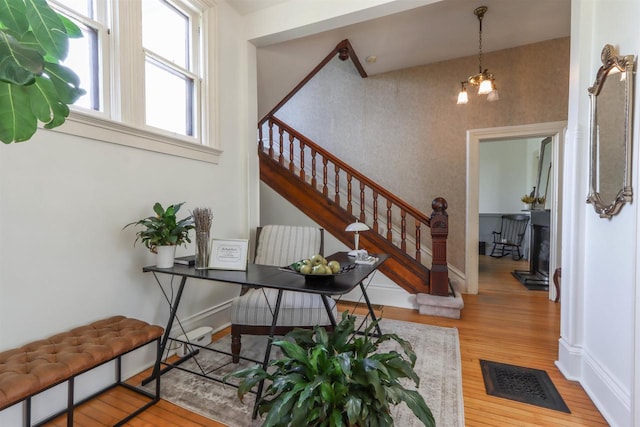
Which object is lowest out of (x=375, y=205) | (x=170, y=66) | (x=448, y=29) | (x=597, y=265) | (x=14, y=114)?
(x=597, y=265)

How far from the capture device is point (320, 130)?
16.5ft

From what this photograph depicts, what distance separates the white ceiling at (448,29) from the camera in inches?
116

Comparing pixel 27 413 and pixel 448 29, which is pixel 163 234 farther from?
pixel 448 29

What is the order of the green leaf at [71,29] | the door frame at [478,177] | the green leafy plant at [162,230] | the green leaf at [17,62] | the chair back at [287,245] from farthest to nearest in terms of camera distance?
the door frame at [478,177]
the chair back at [287,245]
the green leafy plant at [162,230]
the green leaf at [71,29]
the green leaf at [17,62]

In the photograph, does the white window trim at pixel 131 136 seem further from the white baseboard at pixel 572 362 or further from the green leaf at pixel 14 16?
the white baseboard at pixel 572 362

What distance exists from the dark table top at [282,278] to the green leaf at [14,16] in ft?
4.12

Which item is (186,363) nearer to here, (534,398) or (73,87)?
(73,87)

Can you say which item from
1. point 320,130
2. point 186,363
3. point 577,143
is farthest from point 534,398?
point 320,130

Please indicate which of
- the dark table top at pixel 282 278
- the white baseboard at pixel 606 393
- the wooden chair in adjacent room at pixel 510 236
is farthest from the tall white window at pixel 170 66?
the wooden chair in adjacent room at pixel 510 236

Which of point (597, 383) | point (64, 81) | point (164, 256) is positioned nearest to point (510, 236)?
point (597, 383)

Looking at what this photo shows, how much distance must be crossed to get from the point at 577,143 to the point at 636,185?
697mm

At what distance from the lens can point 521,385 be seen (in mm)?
1906

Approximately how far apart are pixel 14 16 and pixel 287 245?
6.82 feet

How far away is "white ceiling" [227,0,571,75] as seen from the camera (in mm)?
2955
